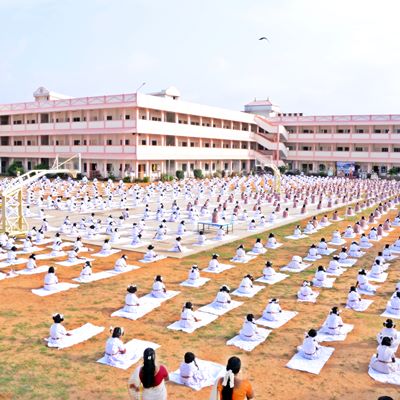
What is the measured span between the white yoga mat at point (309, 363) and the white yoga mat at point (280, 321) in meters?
1.49

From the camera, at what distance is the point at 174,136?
174 feet

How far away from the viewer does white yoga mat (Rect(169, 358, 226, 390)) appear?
772 cm

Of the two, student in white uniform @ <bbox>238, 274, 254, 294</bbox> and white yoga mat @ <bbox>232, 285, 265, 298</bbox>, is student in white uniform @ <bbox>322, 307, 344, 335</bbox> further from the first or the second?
student in white uniform @ <bbox>238, 274, 254, 294</bbox>

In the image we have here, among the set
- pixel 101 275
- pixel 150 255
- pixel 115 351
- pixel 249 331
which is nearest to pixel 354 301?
pixel 249 331

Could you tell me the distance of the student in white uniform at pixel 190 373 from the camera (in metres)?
7.68

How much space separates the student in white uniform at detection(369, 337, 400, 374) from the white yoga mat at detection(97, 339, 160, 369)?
165 inches

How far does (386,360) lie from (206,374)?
325 cm

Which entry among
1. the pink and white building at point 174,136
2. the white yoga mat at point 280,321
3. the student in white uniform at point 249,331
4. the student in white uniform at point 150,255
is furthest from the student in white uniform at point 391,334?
the pink and white building at point 174,136

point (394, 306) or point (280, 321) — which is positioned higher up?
point (394, 306)

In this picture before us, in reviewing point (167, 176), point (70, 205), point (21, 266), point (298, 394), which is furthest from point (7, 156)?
point (298, 394)

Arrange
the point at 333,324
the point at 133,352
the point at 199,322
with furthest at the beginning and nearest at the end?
1. the point at 199,322
2. the point at 333,324
3. the point at 133,352

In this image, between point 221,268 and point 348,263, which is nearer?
point 221,268

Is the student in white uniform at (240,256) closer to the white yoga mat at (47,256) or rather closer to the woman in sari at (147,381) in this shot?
the white yoga mat at (47,256)

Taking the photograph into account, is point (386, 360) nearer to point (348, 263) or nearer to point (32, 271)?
point (348, 263)
